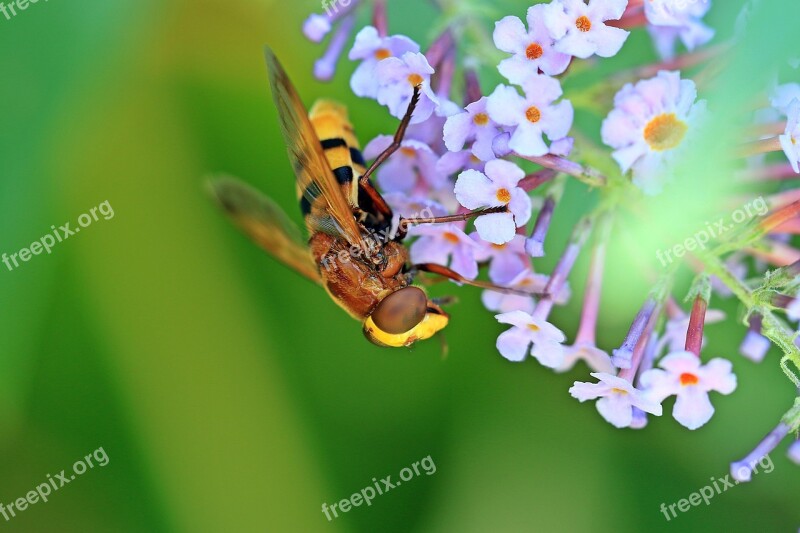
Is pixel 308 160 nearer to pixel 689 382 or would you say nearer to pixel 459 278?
pixel 459 278

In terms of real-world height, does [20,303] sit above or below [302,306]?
above

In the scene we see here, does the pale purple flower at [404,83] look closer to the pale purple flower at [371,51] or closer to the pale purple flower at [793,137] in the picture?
the pale purple flower at [371,51]

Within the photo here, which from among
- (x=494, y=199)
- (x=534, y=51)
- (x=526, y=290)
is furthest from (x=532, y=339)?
(x=534, y=51)

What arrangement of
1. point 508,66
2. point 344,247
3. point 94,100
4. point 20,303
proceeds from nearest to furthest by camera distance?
point 508,66
point 344,247
point 20,303
point 94,100

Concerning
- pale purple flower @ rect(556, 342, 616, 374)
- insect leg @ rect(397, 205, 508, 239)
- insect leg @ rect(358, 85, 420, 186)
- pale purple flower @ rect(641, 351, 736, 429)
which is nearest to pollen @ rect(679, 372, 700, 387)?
pale purple flower @ rect(641, 351, 736, 429)

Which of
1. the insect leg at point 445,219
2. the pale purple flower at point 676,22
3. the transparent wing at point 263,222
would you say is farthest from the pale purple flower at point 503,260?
the pale purple flower at point 676,22

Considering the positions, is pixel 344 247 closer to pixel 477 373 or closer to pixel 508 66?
pixel 508 66

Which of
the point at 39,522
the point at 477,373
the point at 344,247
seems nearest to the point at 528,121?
the point at 344,247
